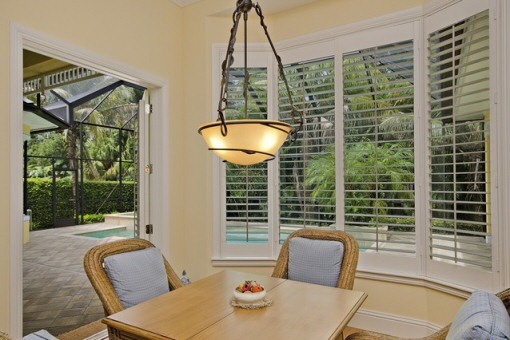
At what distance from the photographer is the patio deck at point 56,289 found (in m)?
3.36

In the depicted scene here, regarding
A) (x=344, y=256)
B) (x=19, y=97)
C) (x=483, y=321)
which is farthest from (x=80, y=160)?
(x=483, y=321)

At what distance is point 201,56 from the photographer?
131 inches

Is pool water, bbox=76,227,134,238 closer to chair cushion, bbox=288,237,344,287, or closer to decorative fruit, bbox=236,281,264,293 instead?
chair cushion, bbox=288,237,344,287

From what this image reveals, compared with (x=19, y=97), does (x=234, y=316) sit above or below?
below

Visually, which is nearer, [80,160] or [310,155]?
[310,155]

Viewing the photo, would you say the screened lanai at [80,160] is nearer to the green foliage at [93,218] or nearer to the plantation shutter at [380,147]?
the green foliage at [93,218]

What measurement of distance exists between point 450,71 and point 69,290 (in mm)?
4758

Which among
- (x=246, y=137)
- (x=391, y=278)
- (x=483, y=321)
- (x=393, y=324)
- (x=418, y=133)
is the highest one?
(x=418, y=133)

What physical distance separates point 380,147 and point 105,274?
2.25 metres

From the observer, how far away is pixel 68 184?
A: 9.93m

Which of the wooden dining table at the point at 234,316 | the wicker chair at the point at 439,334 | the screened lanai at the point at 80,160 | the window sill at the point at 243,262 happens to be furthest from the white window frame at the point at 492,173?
the screened lanai at the point at 80,160

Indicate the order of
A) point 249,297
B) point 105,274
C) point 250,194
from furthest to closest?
point 250,194, point 105,274, point 249,297

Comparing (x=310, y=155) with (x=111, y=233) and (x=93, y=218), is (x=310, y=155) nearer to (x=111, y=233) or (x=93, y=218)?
(x=111, y=233)

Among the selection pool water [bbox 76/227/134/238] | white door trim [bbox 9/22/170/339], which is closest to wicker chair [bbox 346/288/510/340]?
white door trim [bbox 9/22/170/339]
